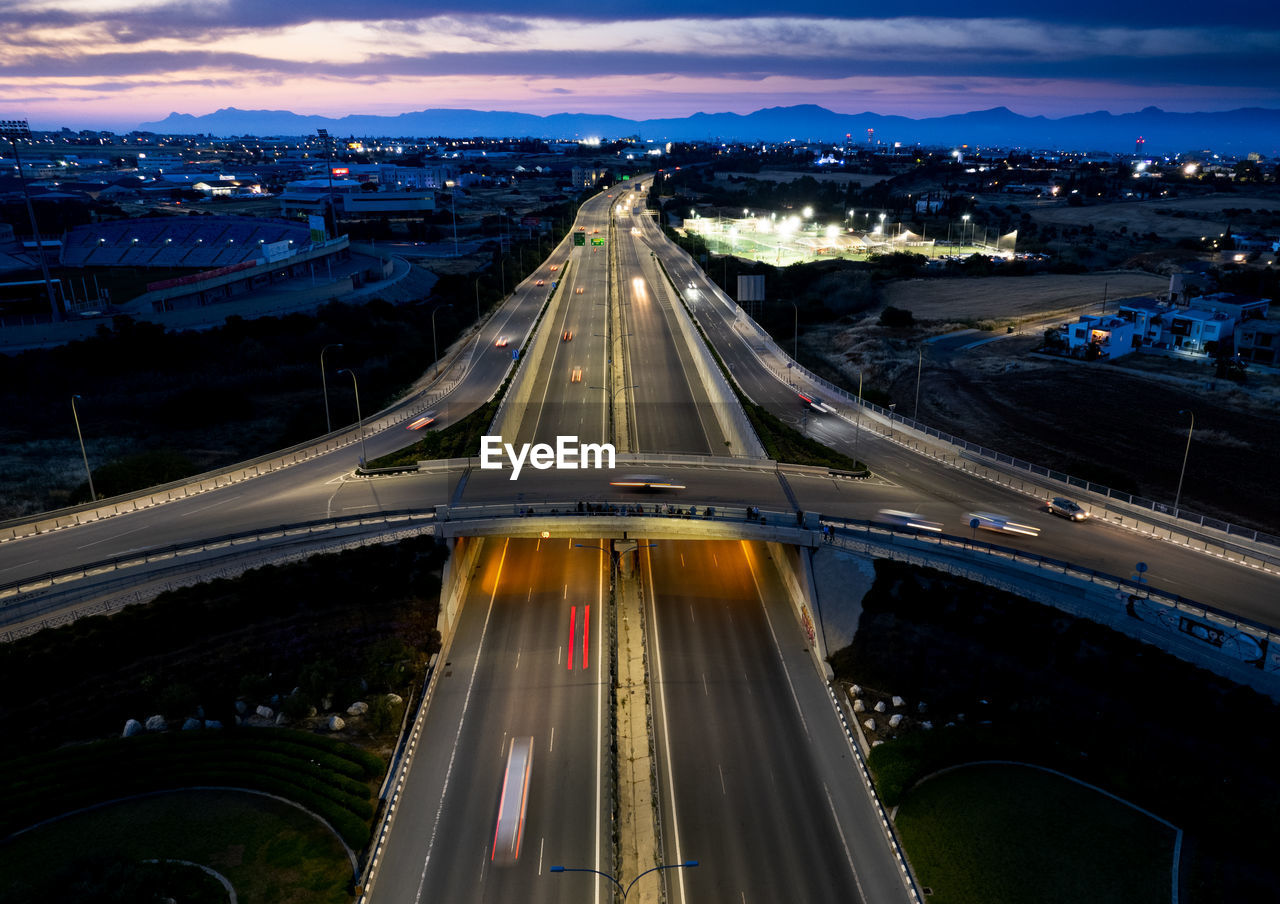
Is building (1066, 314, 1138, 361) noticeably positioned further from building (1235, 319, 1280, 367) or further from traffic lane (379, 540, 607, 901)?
traffic lane (379, 540, 607, 901)

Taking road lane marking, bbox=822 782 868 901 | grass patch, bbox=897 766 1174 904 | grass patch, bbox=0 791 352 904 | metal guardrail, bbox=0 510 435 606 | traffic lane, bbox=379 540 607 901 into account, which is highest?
metal guardrail, bbox=0 510 435 606

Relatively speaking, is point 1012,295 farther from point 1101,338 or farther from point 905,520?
point 905,520

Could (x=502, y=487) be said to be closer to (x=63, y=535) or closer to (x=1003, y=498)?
(x=63, y=535)

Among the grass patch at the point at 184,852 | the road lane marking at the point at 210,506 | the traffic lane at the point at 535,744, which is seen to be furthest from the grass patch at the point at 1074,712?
the road lane marking at the point at 210,506

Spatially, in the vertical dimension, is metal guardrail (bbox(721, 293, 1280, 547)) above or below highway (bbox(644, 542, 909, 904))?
above

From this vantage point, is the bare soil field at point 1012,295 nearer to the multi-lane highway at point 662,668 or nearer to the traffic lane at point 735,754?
the multi-lane highway at point 662,668

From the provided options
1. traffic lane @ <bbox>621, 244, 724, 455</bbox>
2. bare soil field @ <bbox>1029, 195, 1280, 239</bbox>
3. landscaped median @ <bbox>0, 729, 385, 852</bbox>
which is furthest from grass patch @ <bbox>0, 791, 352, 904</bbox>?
bare soil field @ <bbox>1029, 195, 1280, 239</bbox>
